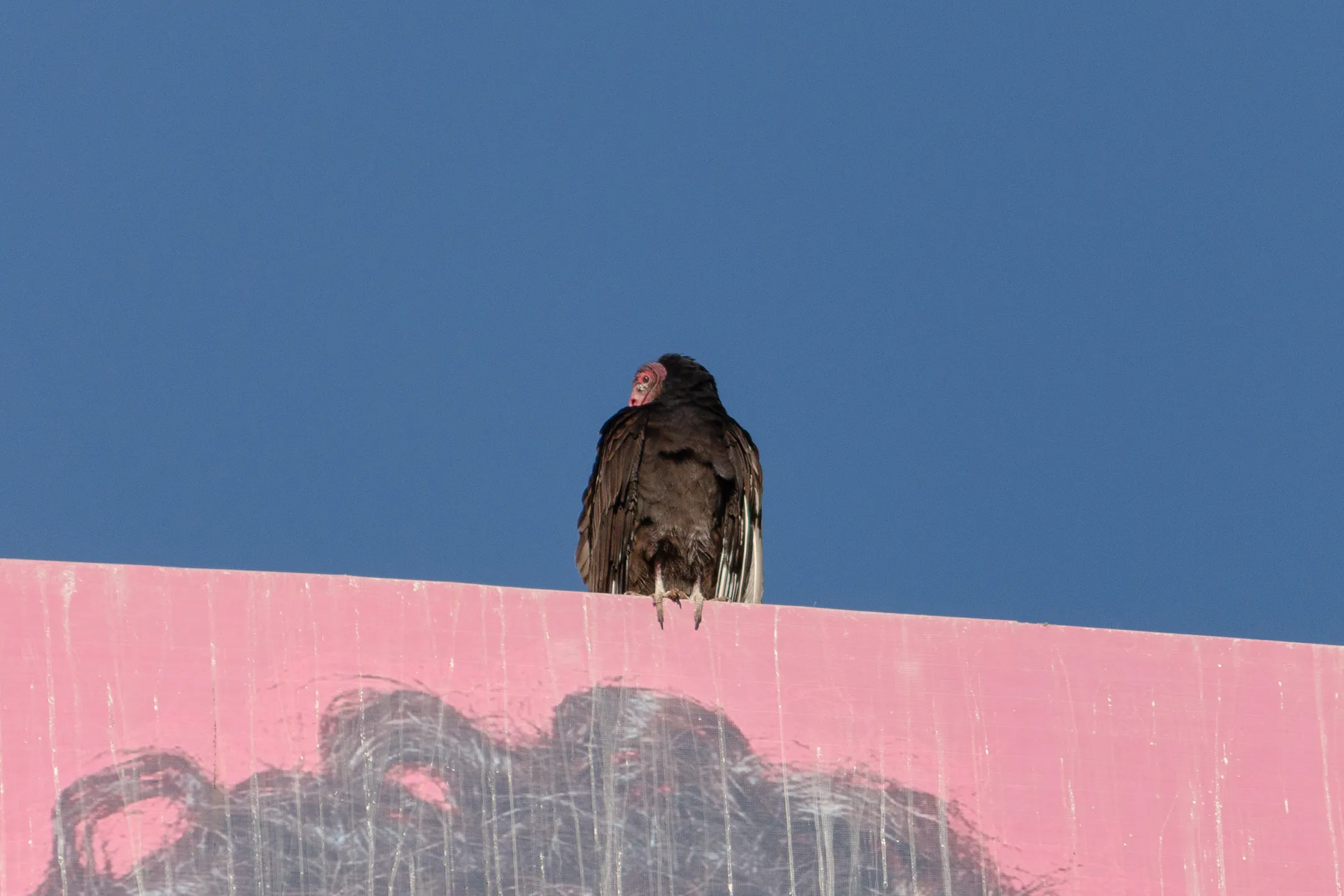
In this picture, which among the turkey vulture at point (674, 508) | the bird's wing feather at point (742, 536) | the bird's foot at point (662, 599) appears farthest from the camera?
the bird's wing feather at point (742, 536)

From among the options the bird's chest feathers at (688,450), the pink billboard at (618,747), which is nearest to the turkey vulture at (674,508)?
the bird's chest feathers at (688,450)

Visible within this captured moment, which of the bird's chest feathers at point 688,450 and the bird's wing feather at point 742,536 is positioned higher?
the bird's chest feathers at point 688,450

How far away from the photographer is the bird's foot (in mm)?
5461

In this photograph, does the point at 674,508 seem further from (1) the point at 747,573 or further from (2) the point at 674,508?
(1) the point at 747,573

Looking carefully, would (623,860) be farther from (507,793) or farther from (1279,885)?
(1279,885)

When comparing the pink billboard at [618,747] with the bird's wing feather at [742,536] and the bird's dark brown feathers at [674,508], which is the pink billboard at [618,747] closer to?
the bird's dark brown feathers at [674,508]

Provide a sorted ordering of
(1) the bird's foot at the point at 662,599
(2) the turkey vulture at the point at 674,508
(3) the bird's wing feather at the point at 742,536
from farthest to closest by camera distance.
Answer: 1. (3) the bird's wing feather at the point at 742,536
2. (2) the turkey vulture at the point at 674,508
3. (1) the bird's foot at the point at 662,599

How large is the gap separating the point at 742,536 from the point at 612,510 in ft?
1.62

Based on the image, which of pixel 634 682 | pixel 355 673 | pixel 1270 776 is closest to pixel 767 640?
pixel 634 682

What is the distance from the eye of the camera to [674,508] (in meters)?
6.75

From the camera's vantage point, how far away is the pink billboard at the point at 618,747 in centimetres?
484

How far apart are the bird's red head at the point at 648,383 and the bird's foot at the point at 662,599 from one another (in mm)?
1747

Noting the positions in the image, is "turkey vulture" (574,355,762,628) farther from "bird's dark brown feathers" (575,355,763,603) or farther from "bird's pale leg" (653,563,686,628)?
"bird's pale leg" (653,563,686,628)

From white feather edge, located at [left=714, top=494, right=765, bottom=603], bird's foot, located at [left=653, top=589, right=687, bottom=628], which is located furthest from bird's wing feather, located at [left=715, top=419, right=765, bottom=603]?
bird's foot, located at [left=653, top=589, right=687, bottom=628]
